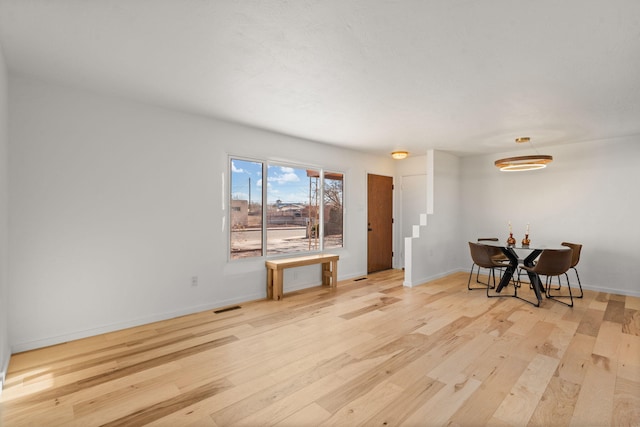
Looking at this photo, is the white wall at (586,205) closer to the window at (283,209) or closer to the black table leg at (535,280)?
the black table leg at (535,280)

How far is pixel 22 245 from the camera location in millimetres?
2852

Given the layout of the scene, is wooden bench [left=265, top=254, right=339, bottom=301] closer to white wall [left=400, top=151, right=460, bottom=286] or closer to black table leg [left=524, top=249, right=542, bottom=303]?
white wall [left=400, top=151, right=460, bottom=286]

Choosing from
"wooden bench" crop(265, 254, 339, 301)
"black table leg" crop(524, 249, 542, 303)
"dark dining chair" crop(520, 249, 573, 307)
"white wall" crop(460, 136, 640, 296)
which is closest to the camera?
"dark dining chair" crop(520, 249, 573, 307)

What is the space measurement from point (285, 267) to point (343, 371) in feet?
7.13

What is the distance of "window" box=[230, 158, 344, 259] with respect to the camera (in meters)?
4.47

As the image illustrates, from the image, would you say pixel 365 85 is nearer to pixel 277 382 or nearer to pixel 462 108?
pixel 462 108

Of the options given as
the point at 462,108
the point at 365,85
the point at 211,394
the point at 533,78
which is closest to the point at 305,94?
the point at 365,85

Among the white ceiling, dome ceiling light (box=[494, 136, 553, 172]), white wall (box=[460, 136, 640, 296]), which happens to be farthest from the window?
white wall (box=[460, 136, 640, 296])

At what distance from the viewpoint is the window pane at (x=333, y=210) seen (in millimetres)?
5727

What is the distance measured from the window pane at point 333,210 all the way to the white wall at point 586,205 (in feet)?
10.2

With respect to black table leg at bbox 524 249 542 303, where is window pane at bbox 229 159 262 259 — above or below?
above

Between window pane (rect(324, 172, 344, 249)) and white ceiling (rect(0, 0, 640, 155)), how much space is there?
74.6 inches

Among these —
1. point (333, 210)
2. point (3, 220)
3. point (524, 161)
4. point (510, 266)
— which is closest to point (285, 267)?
point (333, 210)

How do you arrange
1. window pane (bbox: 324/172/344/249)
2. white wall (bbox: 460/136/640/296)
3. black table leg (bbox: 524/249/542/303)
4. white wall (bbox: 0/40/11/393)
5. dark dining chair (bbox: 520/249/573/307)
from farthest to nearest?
window pane (bbox: 324/172/344/249), white wall (bbox: 460/136/640/296), black table leg (bbox: 524/249/542/303), dark dining chair (bbox: 520/249/573/307), white wall (bbox: 0/40/11/393)
